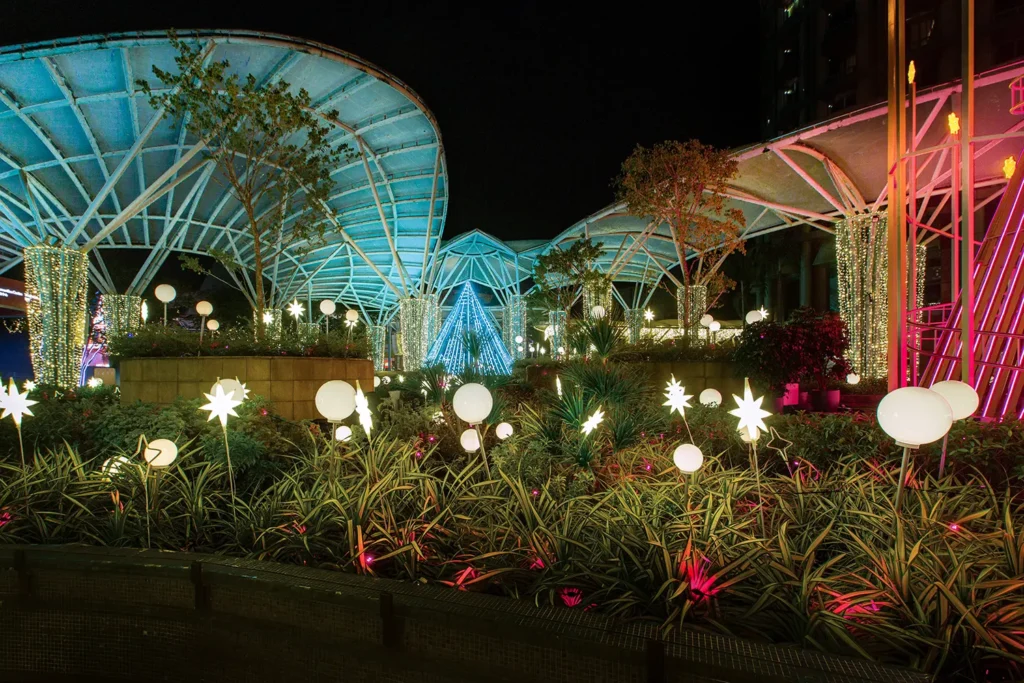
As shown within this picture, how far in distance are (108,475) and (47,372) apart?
10.9 metres

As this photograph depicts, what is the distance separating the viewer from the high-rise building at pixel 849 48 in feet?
93.3

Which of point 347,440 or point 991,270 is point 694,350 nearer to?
point 991,270

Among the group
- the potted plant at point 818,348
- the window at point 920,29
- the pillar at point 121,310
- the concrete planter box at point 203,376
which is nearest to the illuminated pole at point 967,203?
the potted plant at point 818,348

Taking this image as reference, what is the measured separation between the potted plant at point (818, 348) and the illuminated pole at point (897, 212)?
103 inches

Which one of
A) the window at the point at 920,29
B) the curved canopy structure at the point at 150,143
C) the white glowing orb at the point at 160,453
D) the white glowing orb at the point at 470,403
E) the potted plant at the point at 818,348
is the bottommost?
the white glowing orb at the point at 160,453

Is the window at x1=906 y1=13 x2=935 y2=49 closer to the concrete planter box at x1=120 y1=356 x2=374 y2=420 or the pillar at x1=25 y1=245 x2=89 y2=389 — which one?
the concrete planter box at x1=120 y1=356 x2=374 y2=420

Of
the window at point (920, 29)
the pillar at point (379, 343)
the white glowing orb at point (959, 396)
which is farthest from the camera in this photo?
the pillar at point (379, 343)

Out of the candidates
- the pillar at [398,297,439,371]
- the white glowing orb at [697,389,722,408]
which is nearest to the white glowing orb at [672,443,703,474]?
the white glowing orb at [697,389,722,408]

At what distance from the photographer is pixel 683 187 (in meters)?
16.5

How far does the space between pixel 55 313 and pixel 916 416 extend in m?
16.2

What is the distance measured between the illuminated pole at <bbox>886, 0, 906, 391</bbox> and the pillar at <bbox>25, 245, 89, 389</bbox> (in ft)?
50.6

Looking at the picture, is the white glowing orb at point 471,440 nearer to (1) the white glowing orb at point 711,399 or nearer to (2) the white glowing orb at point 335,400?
(2) the white glowing orb at point 335,400

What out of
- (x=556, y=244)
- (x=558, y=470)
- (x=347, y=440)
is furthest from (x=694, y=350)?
(x=556, y=244)

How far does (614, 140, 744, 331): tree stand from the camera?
15969mm
